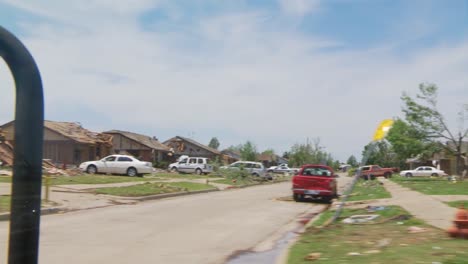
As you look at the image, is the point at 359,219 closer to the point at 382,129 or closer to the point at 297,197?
the point at 382,129

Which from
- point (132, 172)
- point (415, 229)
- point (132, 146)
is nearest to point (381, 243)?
point (415, 229)

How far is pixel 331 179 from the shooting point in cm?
2198

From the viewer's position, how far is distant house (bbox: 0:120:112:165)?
151ft

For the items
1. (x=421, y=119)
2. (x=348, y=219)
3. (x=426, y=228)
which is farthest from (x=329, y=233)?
(x=421, y=119)

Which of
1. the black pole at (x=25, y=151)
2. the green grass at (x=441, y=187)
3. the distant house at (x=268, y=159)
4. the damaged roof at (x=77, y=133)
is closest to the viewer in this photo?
the black pole at (x=25, y=151)

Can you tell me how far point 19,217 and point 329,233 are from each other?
9.15 metres

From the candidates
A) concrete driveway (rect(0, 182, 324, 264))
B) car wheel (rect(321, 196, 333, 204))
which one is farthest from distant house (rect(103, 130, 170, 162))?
concrete driveway (rect(0, 182, 324, 264))

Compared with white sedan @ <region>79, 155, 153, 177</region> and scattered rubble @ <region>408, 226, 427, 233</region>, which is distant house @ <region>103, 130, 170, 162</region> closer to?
white sedan @ <region>79, 155, 153, 177</region>

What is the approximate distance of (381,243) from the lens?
8711 mm

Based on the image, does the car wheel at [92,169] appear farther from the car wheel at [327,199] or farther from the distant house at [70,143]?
the car wheel at [327,199]

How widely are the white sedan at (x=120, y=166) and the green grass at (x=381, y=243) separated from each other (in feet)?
87.7

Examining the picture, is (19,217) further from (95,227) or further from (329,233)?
(95,227)

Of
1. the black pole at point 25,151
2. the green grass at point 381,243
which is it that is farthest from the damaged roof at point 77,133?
the black pole at point 25,151

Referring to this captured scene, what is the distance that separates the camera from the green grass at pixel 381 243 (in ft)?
23.7
